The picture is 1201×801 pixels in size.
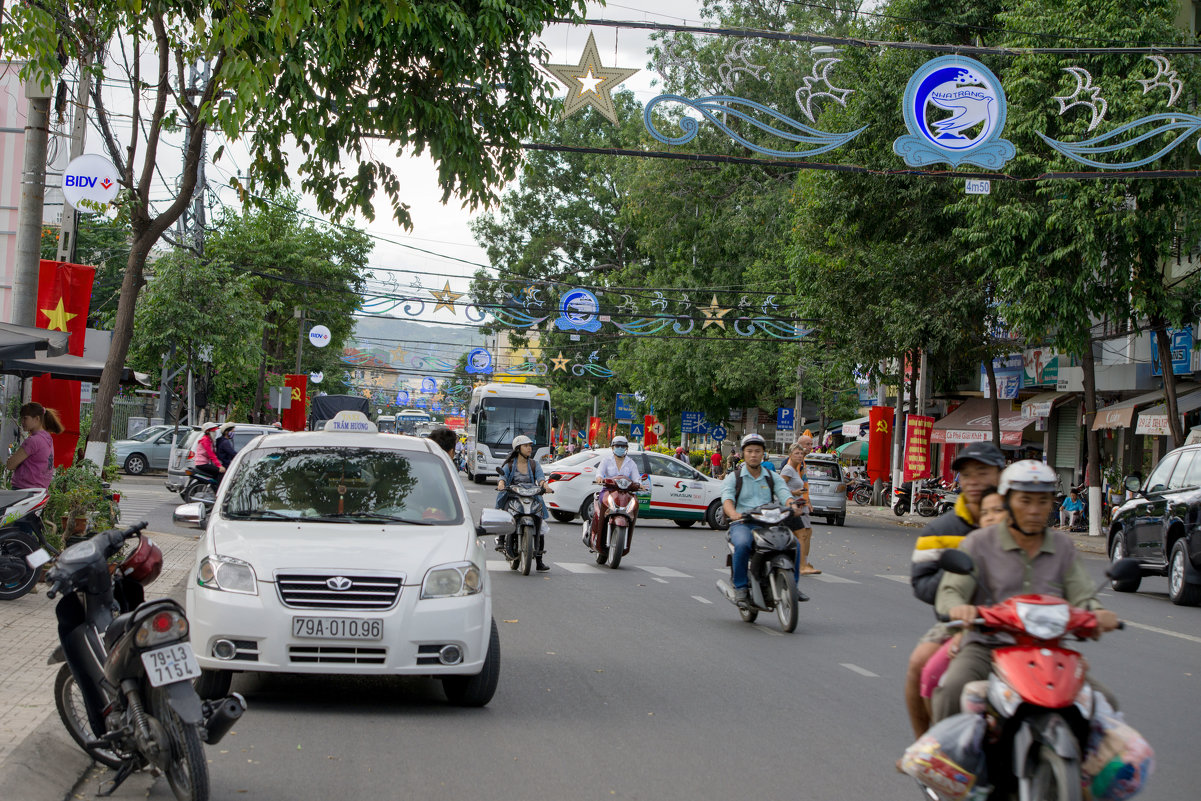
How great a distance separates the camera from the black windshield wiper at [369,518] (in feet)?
25.8

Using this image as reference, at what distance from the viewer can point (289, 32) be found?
7.94 metres

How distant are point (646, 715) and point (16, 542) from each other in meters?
6.11

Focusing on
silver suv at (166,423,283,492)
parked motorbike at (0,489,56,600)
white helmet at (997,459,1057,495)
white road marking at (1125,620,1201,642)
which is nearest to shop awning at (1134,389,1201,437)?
white road marking at (1125,620,1201,642)

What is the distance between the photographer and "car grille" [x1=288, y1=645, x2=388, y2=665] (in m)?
7.00

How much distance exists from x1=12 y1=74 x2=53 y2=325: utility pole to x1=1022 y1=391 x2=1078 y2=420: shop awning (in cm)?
2757

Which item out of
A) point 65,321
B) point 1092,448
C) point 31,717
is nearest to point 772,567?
point 31,717

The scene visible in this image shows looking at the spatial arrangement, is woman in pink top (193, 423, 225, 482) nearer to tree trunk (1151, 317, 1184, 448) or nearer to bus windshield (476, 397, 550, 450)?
tree trunk (1151, 317, 1184, 448)

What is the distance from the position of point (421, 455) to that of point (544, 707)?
1.94 meters

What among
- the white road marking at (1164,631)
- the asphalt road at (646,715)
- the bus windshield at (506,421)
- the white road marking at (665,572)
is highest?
the bus windshield at (506,421)

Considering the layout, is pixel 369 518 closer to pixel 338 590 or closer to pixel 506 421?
pixel 338 590

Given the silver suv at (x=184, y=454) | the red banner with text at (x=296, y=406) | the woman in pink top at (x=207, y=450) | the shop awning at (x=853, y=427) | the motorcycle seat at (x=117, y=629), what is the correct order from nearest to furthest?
the motorcycle seat at (x=117, y=629), the woman in pink top at (x=207, y=450), the silver suv at (x=184, y=454), the shop awning at (x=853, y=427), the red banner with text at (x=296, y=406)

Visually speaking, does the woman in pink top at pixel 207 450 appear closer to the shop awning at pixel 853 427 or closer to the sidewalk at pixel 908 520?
the sidewalk at pixel 908 520

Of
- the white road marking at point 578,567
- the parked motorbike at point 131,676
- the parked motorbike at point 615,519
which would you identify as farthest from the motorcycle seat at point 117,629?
the parked motorbike at point 615,519

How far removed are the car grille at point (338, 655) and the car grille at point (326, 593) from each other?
0.23m
